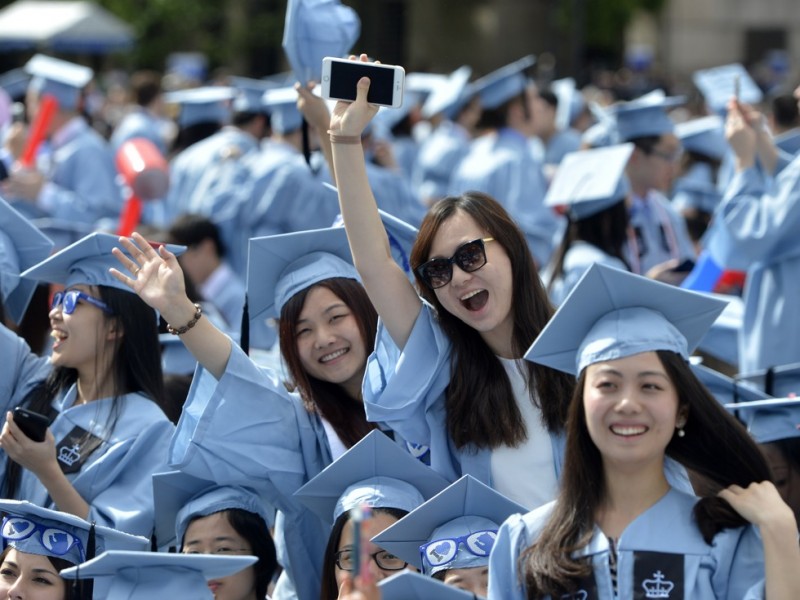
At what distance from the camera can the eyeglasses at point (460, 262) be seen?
367 cm

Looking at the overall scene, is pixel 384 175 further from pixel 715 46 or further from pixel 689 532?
pixel 715 46

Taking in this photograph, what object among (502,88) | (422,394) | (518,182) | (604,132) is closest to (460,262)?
(422,394)

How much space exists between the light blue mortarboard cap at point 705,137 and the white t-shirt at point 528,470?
5.60 m

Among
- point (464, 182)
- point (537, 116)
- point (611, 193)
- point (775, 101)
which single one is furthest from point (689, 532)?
point (537, 116)

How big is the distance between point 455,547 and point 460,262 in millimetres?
744

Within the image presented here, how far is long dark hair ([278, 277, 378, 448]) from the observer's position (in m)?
4.16

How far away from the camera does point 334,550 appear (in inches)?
147

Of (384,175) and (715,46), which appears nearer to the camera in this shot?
(384,175)

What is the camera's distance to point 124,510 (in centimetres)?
411

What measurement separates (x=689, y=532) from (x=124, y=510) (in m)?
1.82

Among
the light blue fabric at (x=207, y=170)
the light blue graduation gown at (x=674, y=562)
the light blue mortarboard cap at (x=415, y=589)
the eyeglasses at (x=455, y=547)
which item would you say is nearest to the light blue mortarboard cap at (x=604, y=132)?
the light blue fabric at (x=207, y=170)

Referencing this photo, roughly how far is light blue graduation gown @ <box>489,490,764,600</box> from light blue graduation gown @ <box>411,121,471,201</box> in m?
9.12

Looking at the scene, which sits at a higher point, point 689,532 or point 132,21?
point 132,21

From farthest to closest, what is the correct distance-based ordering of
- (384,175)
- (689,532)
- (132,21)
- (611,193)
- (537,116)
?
1. (132,21)
2. (537,116)
3. (384,175)
4. (611,193)
5. (689,532)
